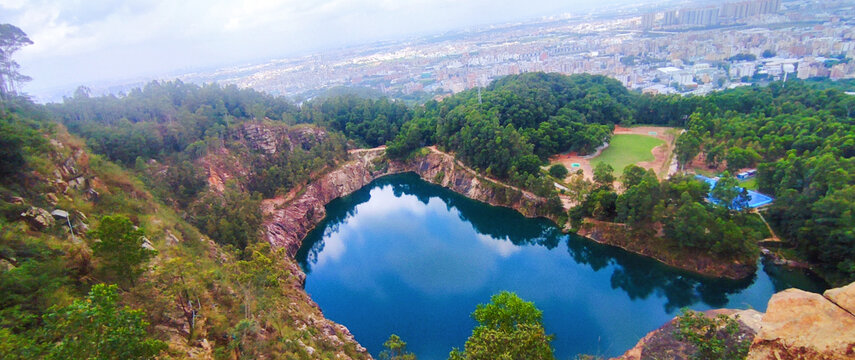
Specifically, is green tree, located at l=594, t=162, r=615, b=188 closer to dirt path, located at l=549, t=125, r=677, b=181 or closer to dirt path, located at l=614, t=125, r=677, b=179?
dirt path, located at l=549, t=125, r=677, b=181

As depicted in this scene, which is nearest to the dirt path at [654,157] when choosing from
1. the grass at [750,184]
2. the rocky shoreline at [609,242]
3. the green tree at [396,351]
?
the grass at [750,184]

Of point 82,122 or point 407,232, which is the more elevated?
point 82,122

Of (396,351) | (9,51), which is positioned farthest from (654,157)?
(9,51)

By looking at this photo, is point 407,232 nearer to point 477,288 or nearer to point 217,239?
point 477,288

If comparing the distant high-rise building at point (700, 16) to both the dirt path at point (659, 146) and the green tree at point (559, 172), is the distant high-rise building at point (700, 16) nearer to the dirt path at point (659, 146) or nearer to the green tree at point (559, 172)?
the dirt path at point (659, 146)

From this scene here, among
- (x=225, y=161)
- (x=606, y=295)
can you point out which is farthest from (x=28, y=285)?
(x=225, y=161)

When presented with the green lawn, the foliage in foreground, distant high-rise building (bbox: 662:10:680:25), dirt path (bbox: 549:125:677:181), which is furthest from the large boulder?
distant high-rise building (bbox: 662:10:680:25)

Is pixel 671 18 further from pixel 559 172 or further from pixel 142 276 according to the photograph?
pixel 142 276
